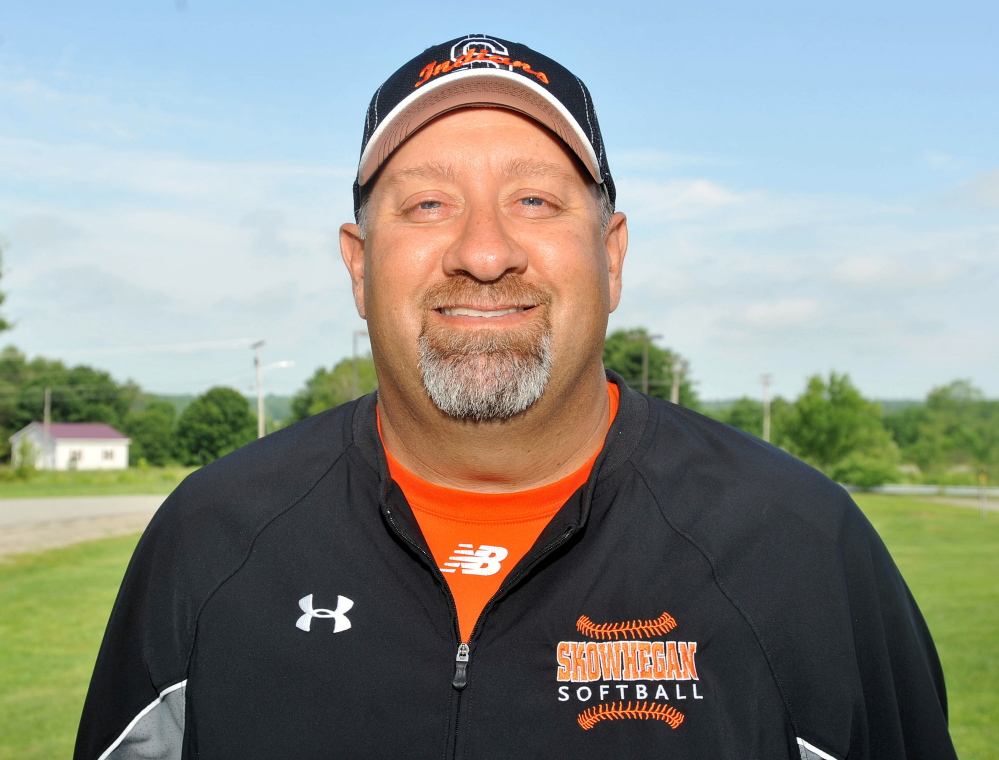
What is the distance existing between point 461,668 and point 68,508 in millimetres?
29848

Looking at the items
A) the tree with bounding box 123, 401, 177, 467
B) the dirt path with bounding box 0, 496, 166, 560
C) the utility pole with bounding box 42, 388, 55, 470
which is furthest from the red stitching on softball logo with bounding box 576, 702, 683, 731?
the tree with bounding box 123, 401, 177, 467

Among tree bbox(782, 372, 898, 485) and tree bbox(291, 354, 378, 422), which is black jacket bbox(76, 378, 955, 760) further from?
tree bbox(291, 354, 378, 422)

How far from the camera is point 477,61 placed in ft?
6.89

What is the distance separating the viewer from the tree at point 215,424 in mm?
74000

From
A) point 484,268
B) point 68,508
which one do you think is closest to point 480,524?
point 484,268

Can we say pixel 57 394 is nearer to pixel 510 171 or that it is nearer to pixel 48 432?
pixel 48 432

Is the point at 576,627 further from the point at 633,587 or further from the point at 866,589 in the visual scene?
the point at 866,589

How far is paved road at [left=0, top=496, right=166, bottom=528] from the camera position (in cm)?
2477

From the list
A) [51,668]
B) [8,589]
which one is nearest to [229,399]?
[8,589]

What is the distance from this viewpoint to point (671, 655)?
177 cm

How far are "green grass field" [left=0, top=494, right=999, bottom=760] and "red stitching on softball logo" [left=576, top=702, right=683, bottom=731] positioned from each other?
21.9 feet

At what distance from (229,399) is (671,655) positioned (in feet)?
253

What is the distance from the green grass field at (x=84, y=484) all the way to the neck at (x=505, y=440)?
117 ft

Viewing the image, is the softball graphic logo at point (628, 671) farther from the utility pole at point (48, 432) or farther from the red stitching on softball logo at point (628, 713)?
the utility pole at point (48, 432)
